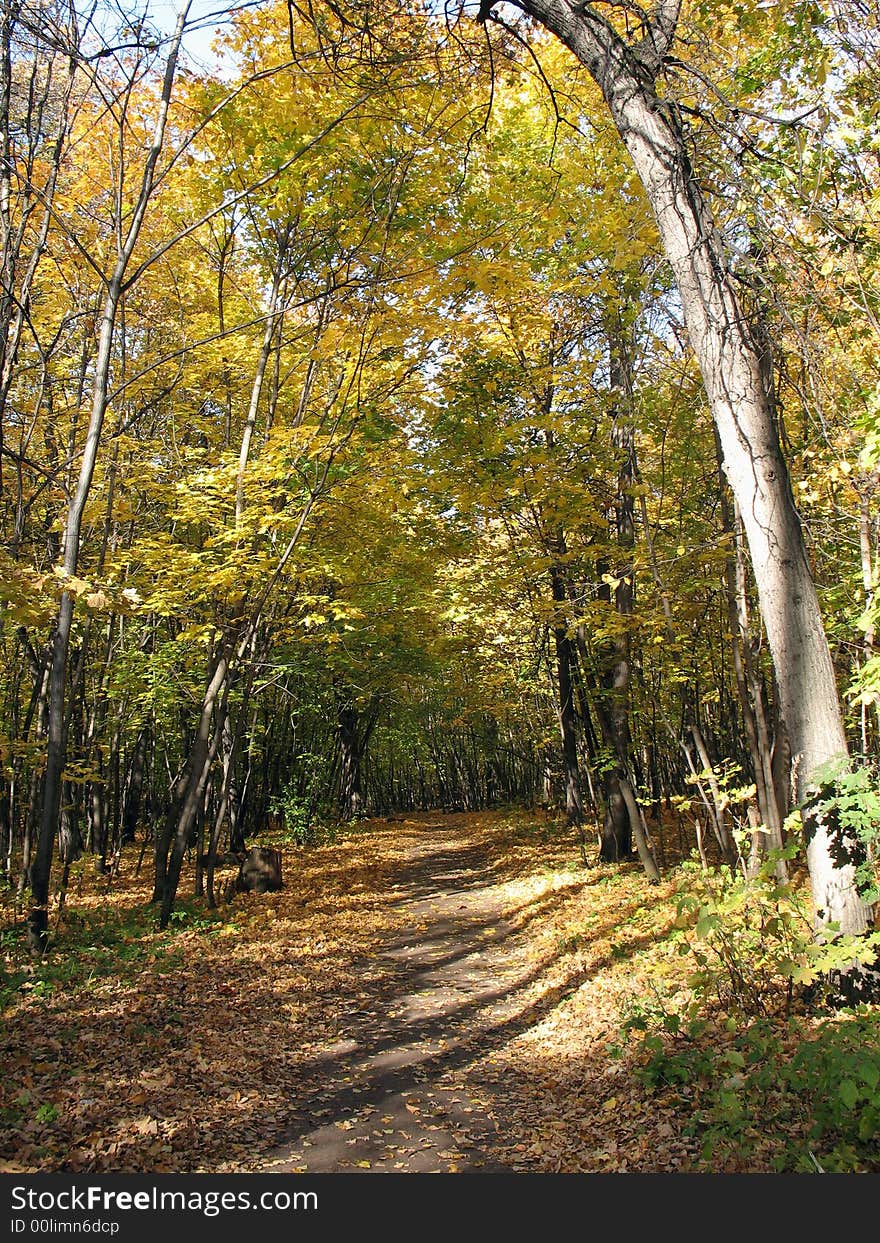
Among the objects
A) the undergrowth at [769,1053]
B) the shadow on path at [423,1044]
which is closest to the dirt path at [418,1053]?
the shadow on path at [423,1044]

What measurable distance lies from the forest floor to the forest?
0.14 ft

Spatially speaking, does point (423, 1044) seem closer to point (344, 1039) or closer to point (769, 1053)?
point (344, 1039)

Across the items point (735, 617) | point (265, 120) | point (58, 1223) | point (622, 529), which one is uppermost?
point (265, 120)

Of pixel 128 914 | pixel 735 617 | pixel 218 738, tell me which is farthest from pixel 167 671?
pixel 735 617

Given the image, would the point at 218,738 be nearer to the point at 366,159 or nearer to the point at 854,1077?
the point at 366,159

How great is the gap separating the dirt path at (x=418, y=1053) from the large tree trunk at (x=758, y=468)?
2311mm

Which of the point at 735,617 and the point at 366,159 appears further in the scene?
the point at 366,159

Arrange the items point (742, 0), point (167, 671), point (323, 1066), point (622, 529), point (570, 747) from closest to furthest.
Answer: point (323, 1066), point (742, 0), point (622, 529), point (167, 671), point (570, 747)

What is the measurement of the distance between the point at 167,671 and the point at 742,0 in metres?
9.80

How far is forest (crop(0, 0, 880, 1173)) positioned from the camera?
3799mm

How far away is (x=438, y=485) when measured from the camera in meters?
9.05

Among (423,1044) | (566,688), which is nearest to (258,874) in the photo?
(566,688)

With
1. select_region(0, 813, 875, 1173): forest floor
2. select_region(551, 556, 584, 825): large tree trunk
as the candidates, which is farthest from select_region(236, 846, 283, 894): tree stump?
select_region(551, 556, 584, 825): large tree trunk

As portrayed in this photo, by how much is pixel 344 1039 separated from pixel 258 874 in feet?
18.6
